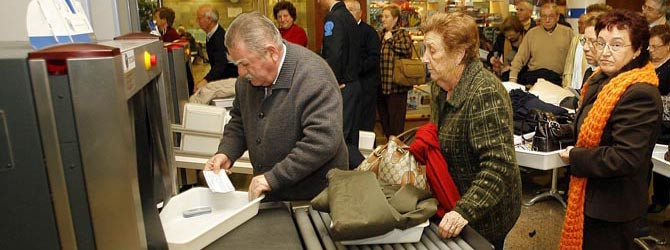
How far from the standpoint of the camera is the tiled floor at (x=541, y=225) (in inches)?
126

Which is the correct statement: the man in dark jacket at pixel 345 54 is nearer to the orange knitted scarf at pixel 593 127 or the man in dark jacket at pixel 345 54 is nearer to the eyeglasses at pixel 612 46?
the orange knitted scarf at pixel 593 127

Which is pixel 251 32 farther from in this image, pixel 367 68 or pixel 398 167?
pixel 367 68

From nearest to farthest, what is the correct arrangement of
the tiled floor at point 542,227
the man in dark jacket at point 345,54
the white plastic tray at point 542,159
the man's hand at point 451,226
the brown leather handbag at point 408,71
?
the man's hand at point 451,226
the white plastic tray at point 542,159
the tiled floor at point 542,227
the man in dark jacket at point 345,54
the brown leather handbag at point 408,71

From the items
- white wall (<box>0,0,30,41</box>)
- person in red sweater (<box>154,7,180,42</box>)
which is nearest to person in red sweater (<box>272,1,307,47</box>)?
person in red sweater (<box>154,7,180,42</box>)

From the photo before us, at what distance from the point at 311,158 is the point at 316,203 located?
326mm

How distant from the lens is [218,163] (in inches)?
70.4

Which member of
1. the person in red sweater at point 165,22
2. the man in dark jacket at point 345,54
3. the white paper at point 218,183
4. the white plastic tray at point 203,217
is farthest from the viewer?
the person in red sweater at point 165,22

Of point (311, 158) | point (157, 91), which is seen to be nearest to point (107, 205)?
point (157, 91)

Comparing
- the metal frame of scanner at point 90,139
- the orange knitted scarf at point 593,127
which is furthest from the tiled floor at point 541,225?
the metal frame of scanner at point 90,139

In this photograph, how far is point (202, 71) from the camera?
216 inches

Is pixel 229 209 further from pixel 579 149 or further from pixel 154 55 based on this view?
pixel 579 149

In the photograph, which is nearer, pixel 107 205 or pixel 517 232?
pixel 107 205

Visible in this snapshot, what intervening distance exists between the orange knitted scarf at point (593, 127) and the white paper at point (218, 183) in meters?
1.45

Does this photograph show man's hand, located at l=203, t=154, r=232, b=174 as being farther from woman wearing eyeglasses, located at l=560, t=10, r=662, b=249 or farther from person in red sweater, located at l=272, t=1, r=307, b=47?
person in red sweater, located at l=272, t=1, r=307, b=47
